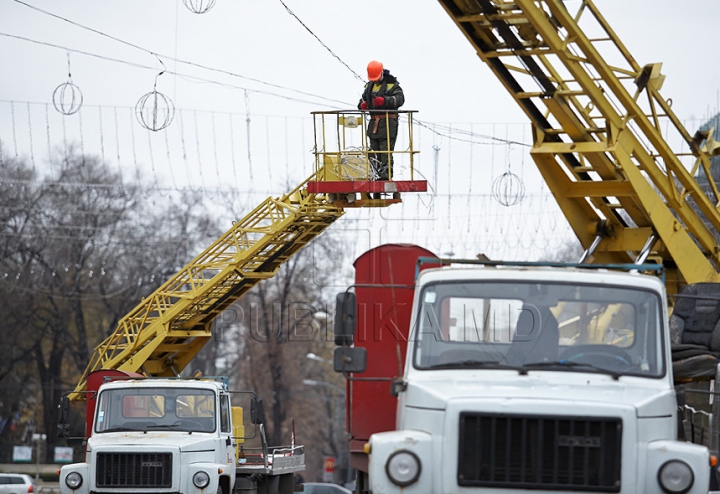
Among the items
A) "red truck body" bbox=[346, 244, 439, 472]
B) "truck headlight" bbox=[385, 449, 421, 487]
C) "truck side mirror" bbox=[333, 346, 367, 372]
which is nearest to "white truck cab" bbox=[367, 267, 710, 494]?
"truck headlight" bbox=[385, 449, 421, 487]

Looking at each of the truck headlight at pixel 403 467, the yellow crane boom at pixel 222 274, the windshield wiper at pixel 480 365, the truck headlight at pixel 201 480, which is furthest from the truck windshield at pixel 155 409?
the truck headlight at pixel 403 467

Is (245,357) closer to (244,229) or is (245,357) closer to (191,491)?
(244,229)

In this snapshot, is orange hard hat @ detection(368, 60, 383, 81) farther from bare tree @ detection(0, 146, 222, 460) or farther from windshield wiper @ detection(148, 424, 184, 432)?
bare tree @ detection(0, 146, 222, 460)

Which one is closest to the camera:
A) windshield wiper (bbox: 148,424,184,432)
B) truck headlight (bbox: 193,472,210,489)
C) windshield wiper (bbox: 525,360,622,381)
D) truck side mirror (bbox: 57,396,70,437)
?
windshield wiper (bbox: 525,360,622,381)

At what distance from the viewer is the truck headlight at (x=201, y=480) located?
13414 millimetres

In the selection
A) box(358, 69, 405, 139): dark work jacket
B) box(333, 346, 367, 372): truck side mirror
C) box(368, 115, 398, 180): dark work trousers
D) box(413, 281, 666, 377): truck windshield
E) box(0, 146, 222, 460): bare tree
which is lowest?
box(0, 146, 222, 460): bare tree

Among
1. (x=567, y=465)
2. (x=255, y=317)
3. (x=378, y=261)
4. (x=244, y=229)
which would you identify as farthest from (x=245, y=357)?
(x=567, y=465)

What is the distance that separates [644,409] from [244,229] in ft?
39.3

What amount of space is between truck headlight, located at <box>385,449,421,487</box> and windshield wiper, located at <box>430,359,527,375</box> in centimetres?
96

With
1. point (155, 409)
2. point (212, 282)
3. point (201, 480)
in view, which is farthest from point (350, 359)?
point (212, 282)

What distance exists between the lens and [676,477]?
7.44m

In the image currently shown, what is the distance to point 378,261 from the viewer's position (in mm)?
10727

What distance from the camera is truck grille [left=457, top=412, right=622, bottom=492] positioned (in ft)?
24.8

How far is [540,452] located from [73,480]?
26.2 ft
